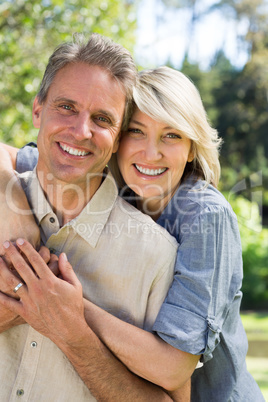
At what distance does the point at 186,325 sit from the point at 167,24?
3452 cm

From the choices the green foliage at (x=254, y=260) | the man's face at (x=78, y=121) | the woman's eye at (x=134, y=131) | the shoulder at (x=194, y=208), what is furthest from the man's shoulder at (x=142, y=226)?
the green foliage at (x=254, y=260)

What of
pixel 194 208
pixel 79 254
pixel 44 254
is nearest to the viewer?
pixel 44 254

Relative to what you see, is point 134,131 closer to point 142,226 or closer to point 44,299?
point 142,226

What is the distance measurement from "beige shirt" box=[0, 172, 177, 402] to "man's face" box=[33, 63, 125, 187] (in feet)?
0.62

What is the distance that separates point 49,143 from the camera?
2.26 m

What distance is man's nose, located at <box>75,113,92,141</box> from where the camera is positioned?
7.12ft

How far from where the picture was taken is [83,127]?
218cm

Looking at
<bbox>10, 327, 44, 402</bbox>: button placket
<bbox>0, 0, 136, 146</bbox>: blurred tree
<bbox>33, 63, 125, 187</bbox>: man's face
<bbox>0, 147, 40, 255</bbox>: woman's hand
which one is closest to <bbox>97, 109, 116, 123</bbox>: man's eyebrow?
<bbox>33, 63, 125, 187</bbox>: man's face

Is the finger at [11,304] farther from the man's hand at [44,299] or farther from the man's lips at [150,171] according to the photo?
the man's lips at [150,171]

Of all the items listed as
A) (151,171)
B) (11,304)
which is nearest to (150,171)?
(151,171)

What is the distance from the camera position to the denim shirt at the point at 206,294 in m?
2.09

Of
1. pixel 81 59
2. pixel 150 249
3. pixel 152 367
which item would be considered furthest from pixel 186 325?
pixel 81 59

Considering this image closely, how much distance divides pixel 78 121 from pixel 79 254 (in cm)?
61

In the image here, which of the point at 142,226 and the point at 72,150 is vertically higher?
the point at 72,150
